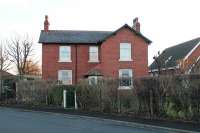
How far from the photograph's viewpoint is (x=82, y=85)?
29234 millimetres

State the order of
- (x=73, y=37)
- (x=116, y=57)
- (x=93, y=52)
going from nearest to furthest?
(x=116, y=57) < (x=93, y=52) < (x=73, y=37)

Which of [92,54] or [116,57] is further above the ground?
[92,54]

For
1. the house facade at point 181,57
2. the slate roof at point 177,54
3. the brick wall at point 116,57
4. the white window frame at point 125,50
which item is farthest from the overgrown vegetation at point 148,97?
the slate roof at point 177,54

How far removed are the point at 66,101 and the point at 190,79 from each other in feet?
44.8

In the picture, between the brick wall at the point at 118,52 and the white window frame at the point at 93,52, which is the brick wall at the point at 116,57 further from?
the white window frame at the point at 93,52

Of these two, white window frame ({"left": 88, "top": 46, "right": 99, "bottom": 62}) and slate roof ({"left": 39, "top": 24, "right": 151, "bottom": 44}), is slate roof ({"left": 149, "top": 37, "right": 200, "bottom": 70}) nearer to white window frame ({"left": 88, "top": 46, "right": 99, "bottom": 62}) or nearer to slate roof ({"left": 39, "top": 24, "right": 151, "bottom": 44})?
slate roof ({"left": 39, "top": 24, "right": 151, "bottom": 44})

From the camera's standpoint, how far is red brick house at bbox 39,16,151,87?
46.0m

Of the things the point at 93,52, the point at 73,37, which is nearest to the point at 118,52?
the point at 93,52

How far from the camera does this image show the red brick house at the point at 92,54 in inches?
1811

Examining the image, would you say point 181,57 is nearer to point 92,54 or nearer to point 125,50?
point 125,50

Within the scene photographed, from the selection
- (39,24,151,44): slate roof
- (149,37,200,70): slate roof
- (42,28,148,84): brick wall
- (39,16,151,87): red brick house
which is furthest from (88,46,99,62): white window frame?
Answer: (149,37,200,70): slate roof

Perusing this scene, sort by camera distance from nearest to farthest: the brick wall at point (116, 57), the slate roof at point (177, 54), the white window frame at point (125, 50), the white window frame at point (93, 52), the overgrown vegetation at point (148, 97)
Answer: the overgrown vegetation at point (148, 97), the brick wall at point (116, 57), the white window frame at point (125, 50), the white window frame at point (93, 52), the slate roof at point (177, 54)

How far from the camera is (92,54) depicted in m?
48.1

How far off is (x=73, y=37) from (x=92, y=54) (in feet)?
9.70
